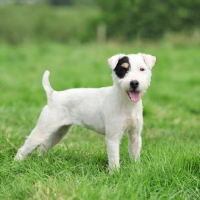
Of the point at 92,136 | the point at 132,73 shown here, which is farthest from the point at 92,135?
the point at 132,73

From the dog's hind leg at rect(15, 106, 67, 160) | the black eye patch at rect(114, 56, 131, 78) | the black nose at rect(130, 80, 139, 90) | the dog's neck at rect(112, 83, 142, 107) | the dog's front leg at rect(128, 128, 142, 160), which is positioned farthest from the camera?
the dog's hind leg at rect(15, 106, 67, 160)

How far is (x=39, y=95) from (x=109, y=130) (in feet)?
15.2

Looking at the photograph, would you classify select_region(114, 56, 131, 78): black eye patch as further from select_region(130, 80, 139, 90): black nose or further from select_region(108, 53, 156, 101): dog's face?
select_region(130, 80, 139, 90): black nose

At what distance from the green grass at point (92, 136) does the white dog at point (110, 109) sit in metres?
→ 0.21

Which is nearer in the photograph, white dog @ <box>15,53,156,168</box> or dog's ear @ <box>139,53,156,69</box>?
white dog @ <box>15,53,156,168</box>

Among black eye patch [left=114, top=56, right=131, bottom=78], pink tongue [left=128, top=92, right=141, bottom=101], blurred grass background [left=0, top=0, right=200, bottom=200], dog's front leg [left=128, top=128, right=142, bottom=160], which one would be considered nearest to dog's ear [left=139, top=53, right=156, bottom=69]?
black eye patch [left=114, top=56, right=131, bottom=78]

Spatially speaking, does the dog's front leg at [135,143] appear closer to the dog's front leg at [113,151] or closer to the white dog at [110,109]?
the white dog at [110,109]

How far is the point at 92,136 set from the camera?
665cm

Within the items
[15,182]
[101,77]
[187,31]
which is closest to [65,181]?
[15,182]

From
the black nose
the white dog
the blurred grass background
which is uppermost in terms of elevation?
the black nose

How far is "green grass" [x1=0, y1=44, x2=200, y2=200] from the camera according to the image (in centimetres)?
385

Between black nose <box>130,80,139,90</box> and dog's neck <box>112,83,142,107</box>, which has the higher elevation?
black nose <box>130,80,139,90</box>

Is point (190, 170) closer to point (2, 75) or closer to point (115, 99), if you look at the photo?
point (115, 99)

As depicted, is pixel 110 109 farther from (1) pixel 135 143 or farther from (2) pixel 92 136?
(2) pixel 92 136
